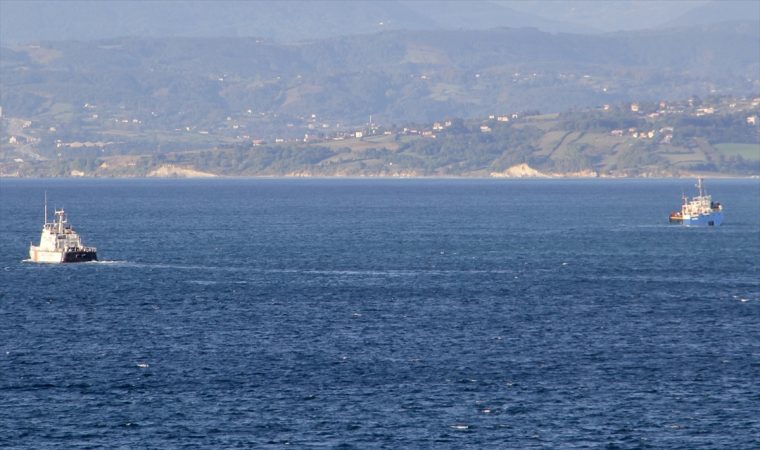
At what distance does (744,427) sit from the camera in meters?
59.1

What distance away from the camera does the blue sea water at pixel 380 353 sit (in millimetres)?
58969

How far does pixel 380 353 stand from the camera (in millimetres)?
77125

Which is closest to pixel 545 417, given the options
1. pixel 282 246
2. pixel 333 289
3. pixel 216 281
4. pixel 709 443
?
pixel 709 443

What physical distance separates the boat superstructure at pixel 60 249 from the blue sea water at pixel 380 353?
A: 1.71 m

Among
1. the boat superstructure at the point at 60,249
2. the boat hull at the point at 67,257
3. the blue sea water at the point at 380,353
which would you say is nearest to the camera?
the blue sea water at the point at 380,353

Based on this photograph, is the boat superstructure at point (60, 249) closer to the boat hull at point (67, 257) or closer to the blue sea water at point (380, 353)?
the boat hull at point (67, 257)

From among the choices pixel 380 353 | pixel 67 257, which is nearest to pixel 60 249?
pixel 67 257

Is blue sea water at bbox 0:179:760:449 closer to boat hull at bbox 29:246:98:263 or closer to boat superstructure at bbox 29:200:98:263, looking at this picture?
boat hull at bbox 29:246:98:263

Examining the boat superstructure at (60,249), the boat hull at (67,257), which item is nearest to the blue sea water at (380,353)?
the boat hull at (67,257)

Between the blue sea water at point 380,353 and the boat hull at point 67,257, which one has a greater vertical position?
the boat hull at point 67,257

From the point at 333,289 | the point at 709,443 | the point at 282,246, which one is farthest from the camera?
the point at 282,246

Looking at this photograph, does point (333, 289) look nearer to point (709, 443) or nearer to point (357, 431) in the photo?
point (357, 431)

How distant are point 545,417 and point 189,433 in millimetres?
21126

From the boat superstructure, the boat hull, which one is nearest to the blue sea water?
the boat hull
